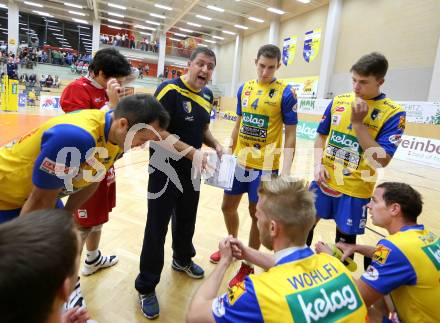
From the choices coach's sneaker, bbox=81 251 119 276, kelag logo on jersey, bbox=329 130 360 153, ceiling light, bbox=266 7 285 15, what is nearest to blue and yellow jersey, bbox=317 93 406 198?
kelag logo on jersey, bbox=329 130 360 153

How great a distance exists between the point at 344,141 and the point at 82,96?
2116 mm

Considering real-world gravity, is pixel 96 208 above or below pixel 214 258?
above

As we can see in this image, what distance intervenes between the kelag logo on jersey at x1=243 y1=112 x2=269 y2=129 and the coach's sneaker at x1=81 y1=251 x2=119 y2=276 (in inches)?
71.3

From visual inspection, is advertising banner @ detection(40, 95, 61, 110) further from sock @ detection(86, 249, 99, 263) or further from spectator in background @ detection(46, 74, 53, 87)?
sock @ detection(86, 249, 99, 263)

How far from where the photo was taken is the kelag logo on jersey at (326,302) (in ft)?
3.60

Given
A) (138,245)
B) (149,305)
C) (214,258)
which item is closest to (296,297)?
(149,305)

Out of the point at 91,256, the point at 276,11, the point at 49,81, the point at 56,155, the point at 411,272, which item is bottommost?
the point at 91,256

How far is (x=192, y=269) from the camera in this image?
2.87 meters

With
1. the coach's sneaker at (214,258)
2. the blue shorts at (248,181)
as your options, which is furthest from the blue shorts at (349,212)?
the coach's sneaker at (214,258)

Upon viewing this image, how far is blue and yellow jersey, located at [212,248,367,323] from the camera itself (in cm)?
110

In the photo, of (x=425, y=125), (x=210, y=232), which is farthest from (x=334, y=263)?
(x=425, y=125)

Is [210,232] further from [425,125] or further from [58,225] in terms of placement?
[425,125]

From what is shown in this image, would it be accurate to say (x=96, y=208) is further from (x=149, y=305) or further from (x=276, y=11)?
(x=276, y=11)

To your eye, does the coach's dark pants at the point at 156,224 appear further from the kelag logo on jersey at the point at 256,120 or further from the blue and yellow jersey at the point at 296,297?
the blue and yellow jersey at the point at 296,297
